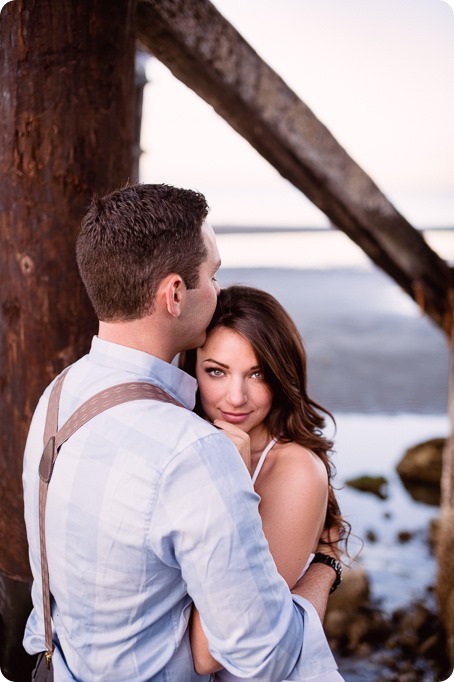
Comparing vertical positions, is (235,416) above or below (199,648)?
above

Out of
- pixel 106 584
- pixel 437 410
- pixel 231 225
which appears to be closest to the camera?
pixel 106 584

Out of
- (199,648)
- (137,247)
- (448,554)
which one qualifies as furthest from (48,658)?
(448,554)

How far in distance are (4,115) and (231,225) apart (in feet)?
137

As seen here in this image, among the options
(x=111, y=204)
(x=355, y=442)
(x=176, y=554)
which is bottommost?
(x=355, y=442)

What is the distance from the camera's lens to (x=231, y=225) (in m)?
43.5

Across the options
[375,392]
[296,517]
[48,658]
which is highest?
[296,517]

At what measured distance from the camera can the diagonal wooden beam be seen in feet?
8.22

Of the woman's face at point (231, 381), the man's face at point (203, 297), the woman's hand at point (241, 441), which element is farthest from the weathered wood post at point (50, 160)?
the woman's hand at point (241, 441)

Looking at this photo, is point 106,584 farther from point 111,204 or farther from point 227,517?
point 111,204

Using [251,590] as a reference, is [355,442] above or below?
below

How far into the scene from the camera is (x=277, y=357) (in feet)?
6.98

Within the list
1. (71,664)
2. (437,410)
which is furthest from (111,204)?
(437,410)

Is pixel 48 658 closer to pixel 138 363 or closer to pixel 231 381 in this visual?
pixel 138 363

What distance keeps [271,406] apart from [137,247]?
0.87m
